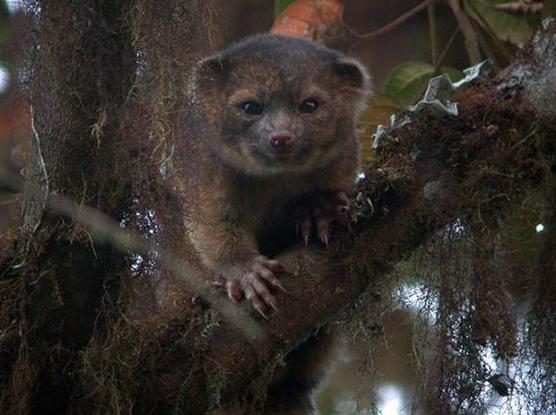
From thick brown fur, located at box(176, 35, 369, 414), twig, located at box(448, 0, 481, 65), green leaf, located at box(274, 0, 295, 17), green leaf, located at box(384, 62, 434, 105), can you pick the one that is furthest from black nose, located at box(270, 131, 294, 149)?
green leaf, located at box(274, 0, 295, 17)

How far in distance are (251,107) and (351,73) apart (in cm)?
55

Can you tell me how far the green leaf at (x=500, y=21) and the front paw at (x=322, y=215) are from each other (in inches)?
69.4

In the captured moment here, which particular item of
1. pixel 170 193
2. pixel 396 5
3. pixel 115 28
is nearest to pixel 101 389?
pixel 170 193

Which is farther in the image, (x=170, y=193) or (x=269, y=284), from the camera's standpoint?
(x=269, y=284)

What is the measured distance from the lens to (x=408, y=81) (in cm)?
566

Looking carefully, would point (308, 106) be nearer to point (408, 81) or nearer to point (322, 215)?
point (322, 215)

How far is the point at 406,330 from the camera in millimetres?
4531

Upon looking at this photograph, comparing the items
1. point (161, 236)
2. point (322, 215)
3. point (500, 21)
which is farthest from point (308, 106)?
point (500, 21)

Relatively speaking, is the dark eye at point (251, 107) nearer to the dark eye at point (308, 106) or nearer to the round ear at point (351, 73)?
the dark eye at point (308, 106)

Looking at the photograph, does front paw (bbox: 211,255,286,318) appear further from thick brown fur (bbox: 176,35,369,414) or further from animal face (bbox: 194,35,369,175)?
animal face (bbox: 194,35,369,175)

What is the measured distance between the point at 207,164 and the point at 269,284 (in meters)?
0.91

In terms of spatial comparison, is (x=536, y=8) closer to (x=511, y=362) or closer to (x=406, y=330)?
(x=406, y=330)

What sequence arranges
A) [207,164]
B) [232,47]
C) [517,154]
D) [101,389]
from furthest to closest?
1. [232,47]
2. [207,164]
3. [517,154]
4. [101,389]

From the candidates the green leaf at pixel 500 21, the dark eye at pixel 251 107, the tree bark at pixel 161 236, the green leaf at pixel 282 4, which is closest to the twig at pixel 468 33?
the green leaf at pixel 500 21
